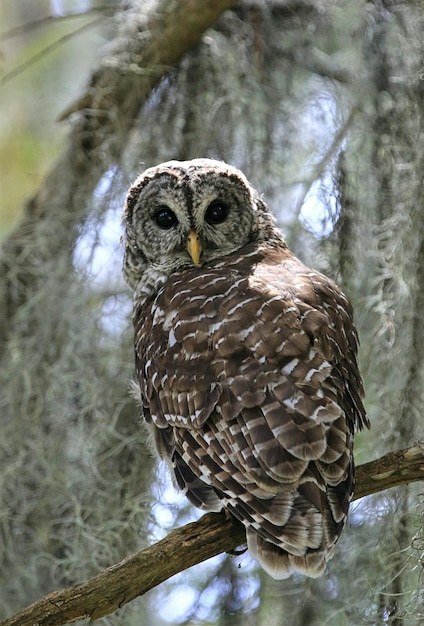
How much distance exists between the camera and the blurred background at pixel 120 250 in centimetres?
380

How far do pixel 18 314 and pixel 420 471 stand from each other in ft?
7.63

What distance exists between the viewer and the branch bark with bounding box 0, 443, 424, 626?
2.55 m

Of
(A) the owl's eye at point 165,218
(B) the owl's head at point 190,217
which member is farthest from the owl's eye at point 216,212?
(A) the owl's eye at point 165,218

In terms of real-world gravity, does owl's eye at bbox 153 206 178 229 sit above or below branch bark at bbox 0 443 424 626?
above

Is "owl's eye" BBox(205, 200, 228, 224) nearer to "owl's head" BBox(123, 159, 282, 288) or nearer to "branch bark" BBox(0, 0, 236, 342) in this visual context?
"owl's head" BBox(123, 159, 282, 288)

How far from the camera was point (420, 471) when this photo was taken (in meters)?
2.63

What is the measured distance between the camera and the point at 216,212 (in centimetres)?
366

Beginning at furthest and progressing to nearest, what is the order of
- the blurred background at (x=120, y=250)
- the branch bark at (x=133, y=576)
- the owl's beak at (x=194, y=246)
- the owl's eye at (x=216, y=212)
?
the blurred background at (x=120, y=250) < the owl's eye at (x=216, y=212) < the owl's beak at (x=194, y=246) < the branch bark at (x=133, y=576)

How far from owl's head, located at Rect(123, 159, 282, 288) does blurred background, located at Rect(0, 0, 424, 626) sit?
489 millimetres

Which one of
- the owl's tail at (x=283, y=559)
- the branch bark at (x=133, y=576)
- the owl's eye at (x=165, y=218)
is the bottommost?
the owl's tail at (x=283, y=559)

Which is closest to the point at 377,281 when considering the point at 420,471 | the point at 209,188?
the point at 209,188

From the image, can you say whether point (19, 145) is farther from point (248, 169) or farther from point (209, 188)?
point (209, 188)

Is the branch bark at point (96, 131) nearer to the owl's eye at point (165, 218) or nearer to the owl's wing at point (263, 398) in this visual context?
the owl's eye at point (165, 218)

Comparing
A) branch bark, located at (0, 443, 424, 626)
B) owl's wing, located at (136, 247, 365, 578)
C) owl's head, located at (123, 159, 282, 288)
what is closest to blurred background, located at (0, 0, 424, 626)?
owl's head, located at (123, 159, 282, 288)
